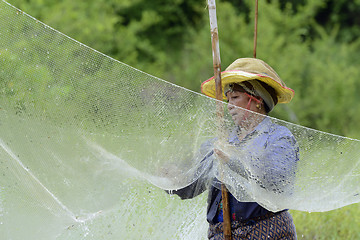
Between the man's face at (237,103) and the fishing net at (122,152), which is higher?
the man's face at (237,103)

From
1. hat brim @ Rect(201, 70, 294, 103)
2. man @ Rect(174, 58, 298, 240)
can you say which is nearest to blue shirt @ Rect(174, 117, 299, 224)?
man @ Rect(174, 58, 298, 240)

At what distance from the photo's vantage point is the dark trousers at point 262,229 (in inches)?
108

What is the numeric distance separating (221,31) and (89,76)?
800 centimetres

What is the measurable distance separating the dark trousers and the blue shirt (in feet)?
0.10

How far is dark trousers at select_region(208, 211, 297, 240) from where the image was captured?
2738 millimetres

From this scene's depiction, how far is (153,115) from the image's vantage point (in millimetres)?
2820

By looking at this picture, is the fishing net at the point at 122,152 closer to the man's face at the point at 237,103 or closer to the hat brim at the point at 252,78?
the man's face at the point at 237,103

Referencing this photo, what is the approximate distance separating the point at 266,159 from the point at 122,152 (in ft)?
2.35

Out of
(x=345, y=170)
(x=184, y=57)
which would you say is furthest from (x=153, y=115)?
(x=184, y=57)

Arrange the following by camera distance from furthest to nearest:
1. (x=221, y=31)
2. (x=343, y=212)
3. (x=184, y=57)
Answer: (x=184, y=57)
(x=221, y=31)
(x=343, y=212)

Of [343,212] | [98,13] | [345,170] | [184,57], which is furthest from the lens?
[184,57]

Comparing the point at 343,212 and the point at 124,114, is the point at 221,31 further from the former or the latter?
the point at 124,114

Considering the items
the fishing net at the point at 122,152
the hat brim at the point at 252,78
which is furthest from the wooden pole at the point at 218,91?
the hat brim at the point at 252,78

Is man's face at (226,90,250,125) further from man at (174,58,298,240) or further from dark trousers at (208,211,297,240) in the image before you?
dark trousers at (208,211,297,240)
